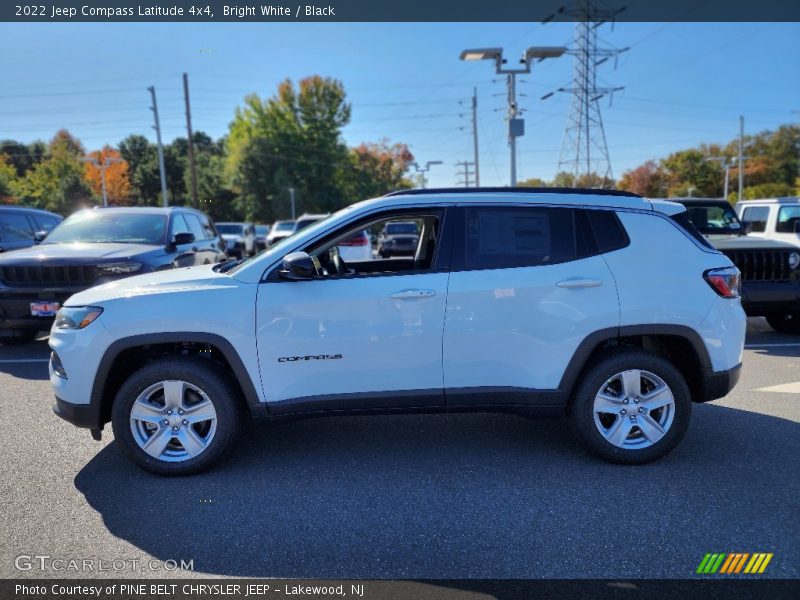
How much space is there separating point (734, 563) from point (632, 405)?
1.22 m

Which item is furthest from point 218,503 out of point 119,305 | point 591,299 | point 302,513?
point 591,299

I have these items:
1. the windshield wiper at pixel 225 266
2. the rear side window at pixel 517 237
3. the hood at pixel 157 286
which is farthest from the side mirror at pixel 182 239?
the rear side window at pixel 517 237

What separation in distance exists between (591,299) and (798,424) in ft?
7.98

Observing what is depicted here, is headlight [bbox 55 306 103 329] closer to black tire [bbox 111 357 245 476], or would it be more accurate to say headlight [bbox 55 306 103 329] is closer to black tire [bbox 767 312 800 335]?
black tire [bbox 111 357 245 476]

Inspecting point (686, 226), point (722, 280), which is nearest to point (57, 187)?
point (686, 226)

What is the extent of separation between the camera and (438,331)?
3.63 meters

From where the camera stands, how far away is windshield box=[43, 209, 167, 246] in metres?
7.71

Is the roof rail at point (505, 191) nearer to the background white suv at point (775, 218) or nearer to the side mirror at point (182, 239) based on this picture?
the side mirror at point (182, 239)

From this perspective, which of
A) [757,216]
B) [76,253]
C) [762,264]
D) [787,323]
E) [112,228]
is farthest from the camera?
[757,216]

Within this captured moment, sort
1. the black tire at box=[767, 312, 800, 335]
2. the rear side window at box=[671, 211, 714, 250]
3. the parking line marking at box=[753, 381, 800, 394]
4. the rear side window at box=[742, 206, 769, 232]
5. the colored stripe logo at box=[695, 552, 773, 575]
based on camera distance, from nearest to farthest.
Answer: the colored stripe logo at box=[695, 552, 773, 575], the rear side window at box=[671, 211, 714, 250], the parking line marking at box=[753, 381, 800, 394], the black tire at box=[767, 312, 800, 335], the rear side window at box=[742, 206, 769, 232]

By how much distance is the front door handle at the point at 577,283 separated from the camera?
144 inches

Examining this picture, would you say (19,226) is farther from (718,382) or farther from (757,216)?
(757,216)

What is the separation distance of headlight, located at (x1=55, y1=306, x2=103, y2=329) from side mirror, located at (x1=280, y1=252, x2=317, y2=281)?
126 cm

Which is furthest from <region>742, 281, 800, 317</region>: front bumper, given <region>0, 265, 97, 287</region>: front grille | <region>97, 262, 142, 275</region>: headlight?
<region>0, 265, 97, 287</region>: front grille
